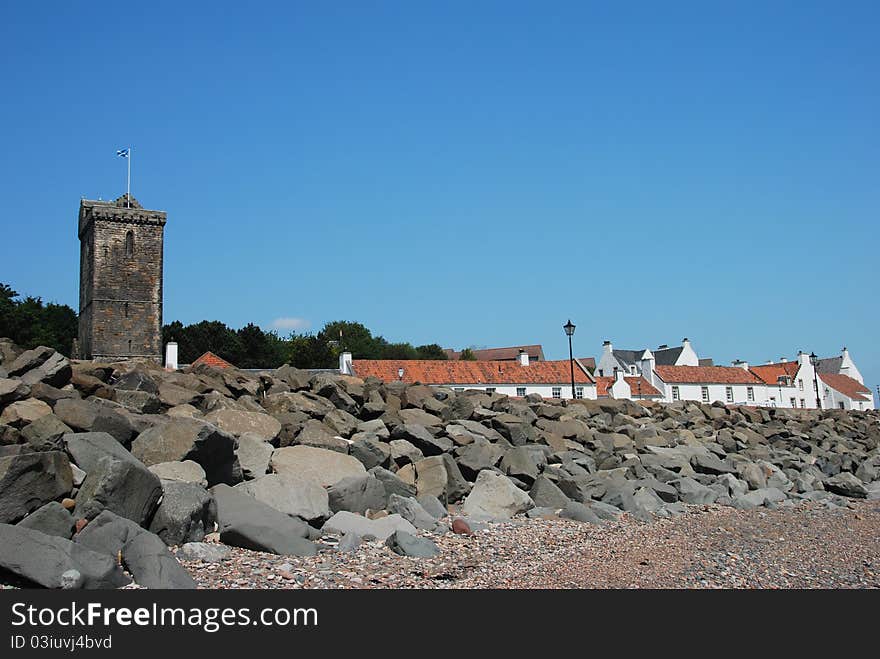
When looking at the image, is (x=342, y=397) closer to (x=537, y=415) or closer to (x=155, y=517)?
(x=537, y=415)

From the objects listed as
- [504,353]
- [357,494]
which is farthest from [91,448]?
[504,353]

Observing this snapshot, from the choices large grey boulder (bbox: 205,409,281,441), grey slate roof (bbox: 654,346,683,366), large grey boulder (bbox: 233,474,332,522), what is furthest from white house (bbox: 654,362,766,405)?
large grey boulder (bbox: 233,474,332,522)

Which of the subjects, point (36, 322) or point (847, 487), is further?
point (36, 322)

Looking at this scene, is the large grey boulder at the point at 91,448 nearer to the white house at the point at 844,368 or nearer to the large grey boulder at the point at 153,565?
the large grey boulder at the point at 153,565

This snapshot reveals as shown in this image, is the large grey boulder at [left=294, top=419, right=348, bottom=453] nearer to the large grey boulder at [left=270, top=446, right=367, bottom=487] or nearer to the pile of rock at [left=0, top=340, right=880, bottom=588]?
the pile of rock at [left=0, top=340, right=880, bottom=588]

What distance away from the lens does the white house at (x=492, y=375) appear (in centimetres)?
4753

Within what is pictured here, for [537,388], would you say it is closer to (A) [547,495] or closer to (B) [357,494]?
(A) [547,495]

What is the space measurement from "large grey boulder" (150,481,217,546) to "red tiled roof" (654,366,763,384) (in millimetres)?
47583

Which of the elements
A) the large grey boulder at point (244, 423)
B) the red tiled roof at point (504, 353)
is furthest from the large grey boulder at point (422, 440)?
the red tiled roof at point (504, 353)

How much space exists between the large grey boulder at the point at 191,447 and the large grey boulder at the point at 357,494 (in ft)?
4.13

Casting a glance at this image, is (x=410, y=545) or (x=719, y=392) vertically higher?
(x=719, y=392)

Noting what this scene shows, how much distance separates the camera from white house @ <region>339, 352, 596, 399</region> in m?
47.5

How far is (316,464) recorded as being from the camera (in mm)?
10906

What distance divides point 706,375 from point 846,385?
2533cm
